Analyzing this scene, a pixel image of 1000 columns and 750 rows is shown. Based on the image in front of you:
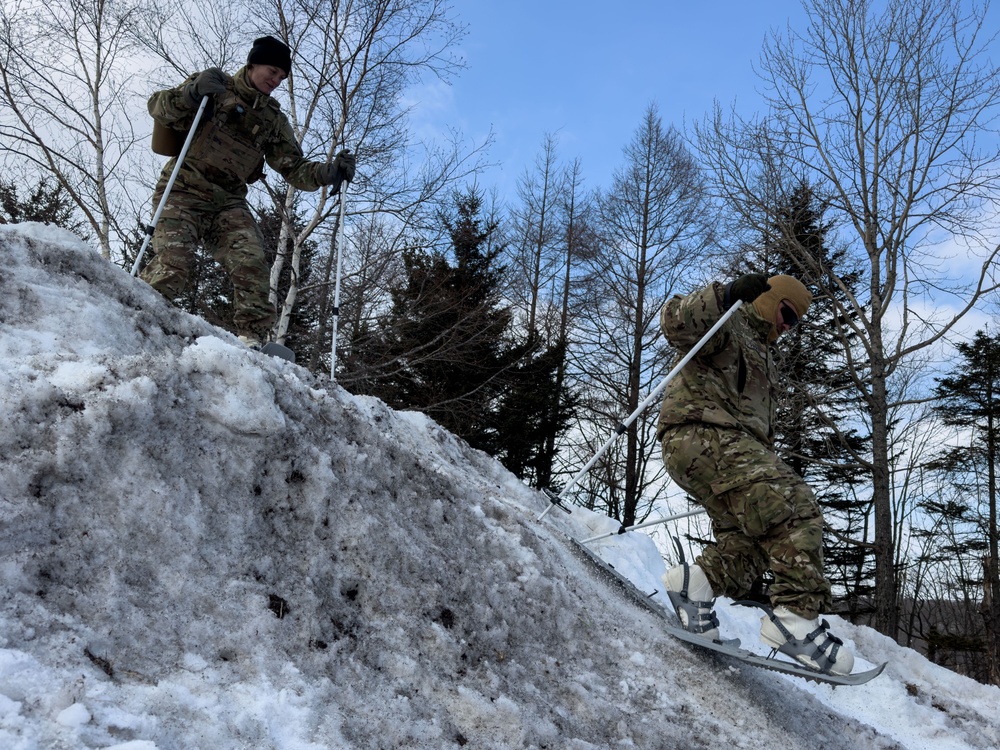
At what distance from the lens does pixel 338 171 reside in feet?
18.7

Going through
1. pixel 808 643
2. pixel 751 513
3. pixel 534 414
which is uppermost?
pixel 534 414

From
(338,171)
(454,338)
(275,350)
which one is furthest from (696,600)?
(454,338)

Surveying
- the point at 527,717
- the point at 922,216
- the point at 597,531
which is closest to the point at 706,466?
the point at 527,717

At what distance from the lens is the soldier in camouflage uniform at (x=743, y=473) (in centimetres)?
355

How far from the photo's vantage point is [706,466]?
3.78 m

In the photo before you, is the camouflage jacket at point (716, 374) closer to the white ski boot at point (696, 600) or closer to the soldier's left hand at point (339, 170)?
the white ski boot at point (696, 600)

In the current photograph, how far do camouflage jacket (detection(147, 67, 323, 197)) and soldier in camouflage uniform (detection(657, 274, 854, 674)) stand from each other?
349 cm

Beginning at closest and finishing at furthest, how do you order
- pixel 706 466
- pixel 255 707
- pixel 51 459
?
pixel 255 707 < pixel 51 459 < pixel 706 466

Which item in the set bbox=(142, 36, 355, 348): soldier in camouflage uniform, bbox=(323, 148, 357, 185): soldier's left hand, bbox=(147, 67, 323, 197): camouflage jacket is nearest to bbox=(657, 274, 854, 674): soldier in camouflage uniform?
bbox=(323, 148, 357, 185): soldier's left hand

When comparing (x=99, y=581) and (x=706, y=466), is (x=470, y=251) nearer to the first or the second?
(x=706, y=466)

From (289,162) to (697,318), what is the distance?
11.9 ft

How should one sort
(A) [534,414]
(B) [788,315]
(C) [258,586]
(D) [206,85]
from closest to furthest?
(C) [258,586] < (B) [788,315] < (D) [206,85] < (A) [534,414]

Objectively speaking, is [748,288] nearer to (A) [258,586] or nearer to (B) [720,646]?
(B) [720,646]

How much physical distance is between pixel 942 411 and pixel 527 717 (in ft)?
67.5
